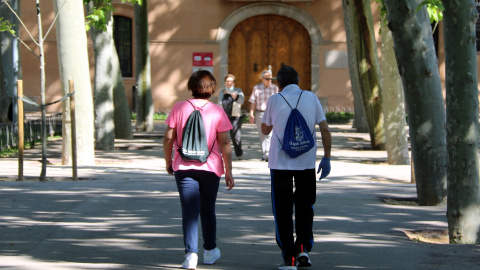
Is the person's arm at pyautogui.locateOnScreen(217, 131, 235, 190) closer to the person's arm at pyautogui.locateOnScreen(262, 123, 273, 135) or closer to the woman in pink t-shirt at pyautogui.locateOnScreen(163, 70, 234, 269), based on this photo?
the woman in pink t-shirt at pyautogui.locateOnScreen(163, 70, 234, 269)

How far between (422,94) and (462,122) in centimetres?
194

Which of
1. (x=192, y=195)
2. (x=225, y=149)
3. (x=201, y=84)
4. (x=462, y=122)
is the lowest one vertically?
(x=192, y=195)

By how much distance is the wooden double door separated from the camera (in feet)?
98.9

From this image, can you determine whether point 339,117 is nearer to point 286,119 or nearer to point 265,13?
point 265,13

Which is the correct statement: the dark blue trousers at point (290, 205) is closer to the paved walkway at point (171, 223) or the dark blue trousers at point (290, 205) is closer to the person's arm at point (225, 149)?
the paved walkway at point (171, 223)

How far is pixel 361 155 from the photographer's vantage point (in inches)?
695

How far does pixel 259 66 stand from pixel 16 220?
876 inches

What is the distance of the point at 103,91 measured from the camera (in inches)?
712

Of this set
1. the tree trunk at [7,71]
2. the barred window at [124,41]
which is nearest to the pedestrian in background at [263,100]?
the tree trunk at [7,71]

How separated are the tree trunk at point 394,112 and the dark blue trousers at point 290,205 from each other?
910 cm

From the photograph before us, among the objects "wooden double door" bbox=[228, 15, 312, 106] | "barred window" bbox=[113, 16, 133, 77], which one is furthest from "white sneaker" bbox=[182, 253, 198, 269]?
"barred window" bbox=[113, 16, 133, 77]

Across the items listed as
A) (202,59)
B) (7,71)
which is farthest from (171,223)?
(202,59)

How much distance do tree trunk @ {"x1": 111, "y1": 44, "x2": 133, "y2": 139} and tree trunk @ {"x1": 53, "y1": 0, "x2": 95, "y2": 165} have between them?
18.8 ft

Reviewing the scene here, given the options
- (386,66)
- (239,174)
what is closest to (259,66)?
(386,66)
